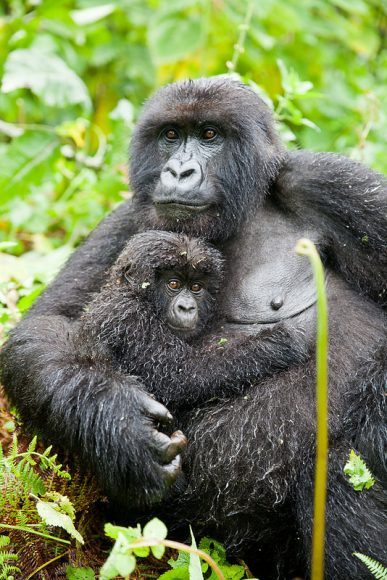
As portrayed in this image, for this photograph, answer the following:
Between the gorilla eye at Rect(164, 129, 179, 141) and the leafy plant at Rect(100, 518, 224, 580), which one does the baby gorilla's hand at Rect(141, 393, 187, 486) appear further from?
the gorilla eye at Rect(164, 129, 179, 141)

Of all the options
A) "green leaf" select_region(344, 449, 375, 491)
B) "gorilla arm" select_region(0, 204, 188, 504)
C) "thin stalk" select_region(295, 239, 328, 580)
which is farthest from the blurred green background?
"thin stalk" select_region(295, 239, 328, 580)

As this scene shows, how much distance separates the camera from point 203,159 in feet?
12.1

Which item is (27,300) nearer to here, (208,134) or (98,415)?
(208,134)

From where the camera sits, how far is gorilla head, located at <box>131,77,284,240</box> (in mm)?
3615

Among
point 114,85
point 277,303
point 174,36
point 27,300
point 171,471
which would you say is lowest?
point 27,300

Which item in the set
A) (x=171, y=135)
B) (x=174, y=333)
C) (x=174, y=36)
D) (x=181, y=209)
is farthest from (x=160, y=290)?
Answer: (x=174, y=36)

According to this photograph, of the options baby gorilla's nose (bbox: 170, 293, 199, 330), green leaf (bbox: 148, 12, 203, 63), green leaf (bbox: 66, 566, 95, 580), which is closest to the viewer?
green leaf (bbox: 66, 566, 95, 580)

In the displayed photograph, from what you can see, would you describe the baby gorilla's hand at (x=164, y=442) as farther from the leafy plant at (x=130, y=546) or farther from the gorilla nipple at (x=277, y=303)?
the gorilla nipple at (x=277, y=303)

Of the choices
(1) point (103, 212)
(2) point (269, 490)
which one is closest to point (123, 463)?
(2) point (269, 490)

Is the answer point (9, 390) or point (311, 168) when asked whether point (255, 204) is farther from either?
point (9, 390)

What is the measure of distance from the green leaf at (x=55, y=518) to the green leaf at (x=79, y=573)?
0.95ft

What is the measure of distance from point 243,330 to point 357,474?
0.86m

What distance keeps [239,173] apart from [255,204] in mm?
166

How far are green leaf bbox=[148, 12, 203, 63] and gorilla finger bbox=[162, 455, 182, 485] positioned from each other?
13.1ft
